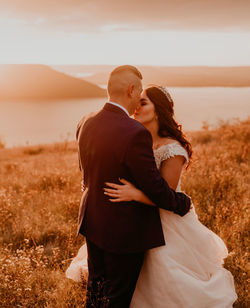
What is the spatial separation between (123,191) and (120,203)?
143 mm

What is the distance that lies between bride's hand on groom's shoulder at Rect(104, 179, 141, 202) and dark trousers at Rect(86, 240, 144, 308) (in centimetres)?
55

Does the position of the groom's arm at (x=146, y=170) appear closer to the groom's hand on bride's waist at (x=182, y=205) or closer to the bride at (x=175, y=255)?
the groom's hand on bride's waist at (x=182, y=205)

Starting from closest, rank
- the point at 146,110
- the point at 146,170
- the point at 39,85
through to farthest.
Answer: the point at 146,170
the point at 146,110
the point at 39,85

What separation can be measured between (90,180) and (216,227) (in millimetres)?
2526

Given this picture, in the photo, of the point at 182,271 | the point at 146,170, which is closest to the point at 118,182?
the point at 146,170

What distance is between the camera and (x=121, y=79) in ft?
7.83

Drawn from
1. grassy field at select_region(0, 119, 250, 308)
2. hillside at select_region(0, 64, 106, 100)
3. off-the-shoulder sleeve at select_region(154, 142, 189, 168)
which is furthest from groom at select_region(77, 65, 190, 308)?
hillside at select_region(0, 64, 106, 100)

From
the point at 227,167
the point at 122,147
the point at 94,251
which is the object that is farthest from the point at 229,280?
the point at 227,167

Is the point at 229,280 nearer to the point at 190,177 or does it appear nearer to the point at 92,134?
the point at 92,134

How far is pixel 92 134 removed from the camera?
7.89ft

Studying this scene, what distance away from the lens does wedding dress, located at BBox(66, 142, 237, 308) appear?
288cm

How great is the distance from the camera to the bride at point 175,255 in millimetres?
2887

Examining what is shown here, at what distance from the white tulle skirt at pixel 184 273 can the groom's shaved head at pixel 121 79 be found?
1313 mm

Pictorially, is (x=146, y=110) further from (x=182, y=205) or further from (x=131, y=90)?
(x=182, y=205)
